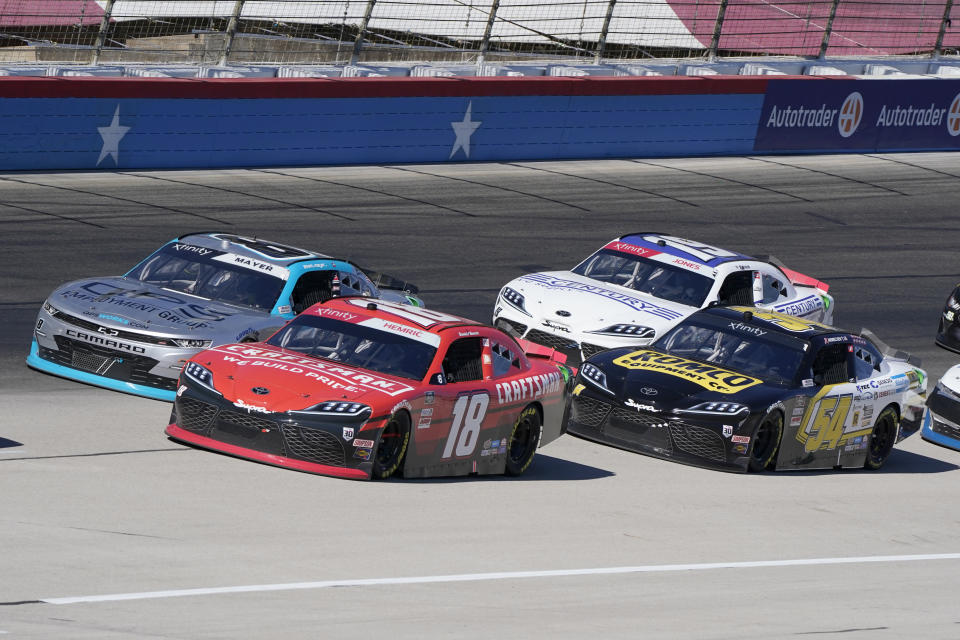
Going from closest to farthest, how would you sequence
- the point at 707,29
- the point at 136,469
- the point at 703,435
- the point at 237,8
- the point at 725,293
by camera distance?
the point at 136,469 < the point at 703,435 < the point at 725,293 < the point at 237,8 < the point at 707,29

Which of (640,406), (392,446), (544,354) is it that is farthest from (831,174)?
(392,446)

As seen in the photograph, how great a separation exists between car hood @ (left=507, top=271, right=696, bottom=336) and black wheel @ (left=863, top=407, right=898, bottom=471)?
2.38 m

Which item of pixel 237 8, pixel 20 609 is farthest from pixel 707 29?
pixel 20 609

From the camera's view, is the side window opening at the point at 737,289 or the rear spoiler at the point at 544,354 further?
the side window opening at the point at 737,289

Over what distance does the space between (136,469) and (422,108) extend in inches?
635

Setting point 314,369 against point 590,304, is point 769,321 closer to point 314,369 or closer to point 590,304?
point 590,304

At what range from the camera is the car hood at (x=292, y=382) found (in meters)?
11.1

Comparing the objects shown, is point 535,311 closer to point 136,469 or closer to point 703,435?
point 703,435

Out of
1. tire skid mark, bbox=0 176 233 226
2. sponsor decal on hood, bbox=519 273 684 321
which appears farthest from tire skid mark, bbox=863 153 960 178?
sponsor decal on hood, bbox=519 273 684 321

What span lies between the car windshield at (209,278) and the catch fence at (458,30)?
9.71 meters

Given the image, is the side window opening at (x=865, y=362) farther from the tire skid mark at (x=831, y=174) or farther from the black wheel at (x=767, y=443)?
the tire skid mark at (x=831, y=174)

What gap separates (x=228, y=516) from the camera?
32.1 ft

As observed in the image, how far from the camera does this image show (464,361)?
12.2 meters

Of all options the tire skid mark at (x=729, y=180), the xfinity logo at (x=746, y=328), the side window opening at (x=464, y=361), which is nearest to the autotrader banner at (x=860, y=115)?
the tire skid mark at (x=729, y=180)
